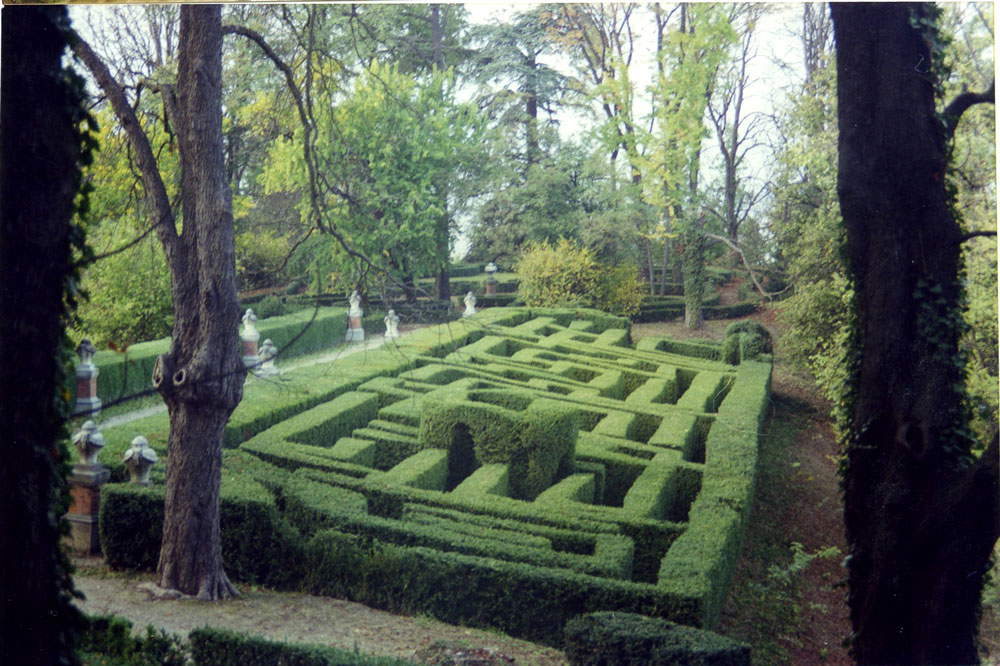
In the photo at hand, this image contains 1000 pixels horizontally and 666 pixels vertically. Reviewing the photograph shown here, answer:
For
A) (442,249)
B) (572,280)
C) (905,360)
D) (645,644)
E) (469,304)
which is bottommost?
(645,644)

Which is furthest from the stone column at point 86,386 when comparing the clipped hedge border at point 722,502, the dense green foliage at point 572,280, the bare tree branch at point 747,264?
the bare tree branch at point 747,264

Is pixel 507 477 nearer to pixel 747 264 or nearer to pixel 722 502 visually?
pixel 722 502

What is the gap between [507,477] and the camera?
15.5 ft

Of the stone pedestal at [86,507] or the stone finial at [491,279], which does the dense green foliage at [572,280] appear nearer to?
the stone finial at [491,279]

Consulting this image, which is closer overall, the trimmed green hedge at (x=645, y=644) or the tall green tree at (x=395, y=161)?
the trimmed green hedge at (x=645, y=644)

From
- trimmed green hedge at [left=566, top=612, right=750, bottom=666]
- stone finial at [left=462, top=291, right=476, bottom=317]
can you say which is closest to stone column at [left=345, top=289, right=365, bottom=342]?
stone finial at [left=462, top=291, right=476, bottom=317]

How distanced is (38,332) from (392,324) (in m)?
1.92

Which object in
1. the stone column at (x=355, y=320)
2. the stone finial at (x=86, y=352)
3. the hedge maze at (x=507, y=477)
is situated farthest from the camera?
the stone column at (x=355, y=320)

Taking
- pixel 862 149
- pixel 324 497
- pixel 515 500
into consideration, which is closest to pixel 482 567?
pixel 515 500

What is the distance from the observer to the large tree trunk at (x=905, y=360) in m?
4.11

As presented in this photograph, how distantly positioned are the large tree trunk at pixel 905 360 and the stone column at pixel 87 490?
4203 millimetres

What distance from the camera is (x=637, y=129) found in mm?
4988

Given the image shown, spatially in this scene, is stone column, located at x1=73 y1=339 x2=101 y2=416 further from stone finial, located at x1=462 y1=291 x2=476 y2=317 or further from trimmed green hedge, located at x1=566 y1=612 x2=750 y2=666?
trimmed green hedge, located at x1=566 y1=612 x2=750 y2=666

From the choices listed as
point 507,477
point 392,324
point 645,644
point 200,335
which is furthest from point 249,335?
point 645,644
